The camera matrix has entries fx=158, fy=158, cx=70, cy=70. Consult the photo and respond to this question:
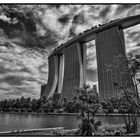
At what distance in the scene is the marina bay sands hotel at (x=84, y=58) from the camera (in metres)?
30.5

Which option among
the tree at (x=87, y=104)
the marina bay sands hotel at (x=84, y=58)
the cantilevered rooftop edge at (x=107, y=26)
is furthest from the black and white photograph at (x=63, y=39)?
the cantilevered rooftop edge at (x=107, y=26)

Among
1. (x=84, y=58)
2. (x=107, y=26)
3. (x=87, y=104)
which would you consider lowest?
(x=87, y=104)

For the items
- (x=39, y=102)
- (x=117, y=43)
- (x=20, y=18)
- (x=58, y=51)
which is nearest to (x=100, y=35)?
(x=117, y=43)

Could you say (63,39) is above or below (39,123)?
above

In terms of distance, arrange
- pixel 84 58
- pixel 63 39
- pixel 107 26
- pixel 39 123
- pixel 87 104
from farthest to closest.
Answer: pixel 84 58 → pixel 107 26 → pixel 39 123 → pixel 63 39 → pixel 87 104

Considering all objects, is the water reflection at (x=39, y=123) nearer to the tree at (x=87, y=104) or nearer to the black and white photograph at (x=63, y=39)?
the black and white photograph at (x=63, y=39)

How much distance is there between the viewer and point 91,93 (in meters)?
7.56

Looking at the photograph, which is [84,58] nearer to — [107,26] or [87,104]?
[107,26]

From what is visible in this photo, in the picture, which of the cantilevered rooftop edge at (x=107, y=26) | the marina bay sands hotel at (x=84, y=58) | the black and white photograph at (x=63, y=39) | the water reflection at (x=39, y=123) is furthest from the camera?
the cantilevered rooftop edge at (x=107, y=26)

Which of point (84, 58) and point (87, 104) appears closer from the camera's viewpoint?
point (87, 104)

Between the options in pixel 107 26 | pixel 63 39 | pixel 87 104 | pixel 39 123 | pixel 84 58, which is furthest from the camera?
pixel 84 58

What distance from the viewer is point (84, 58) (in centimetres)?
4222

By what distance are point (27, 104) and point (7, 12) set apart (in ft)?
111

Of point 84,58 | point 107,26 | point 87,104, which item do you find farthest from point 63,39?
point 84,58
